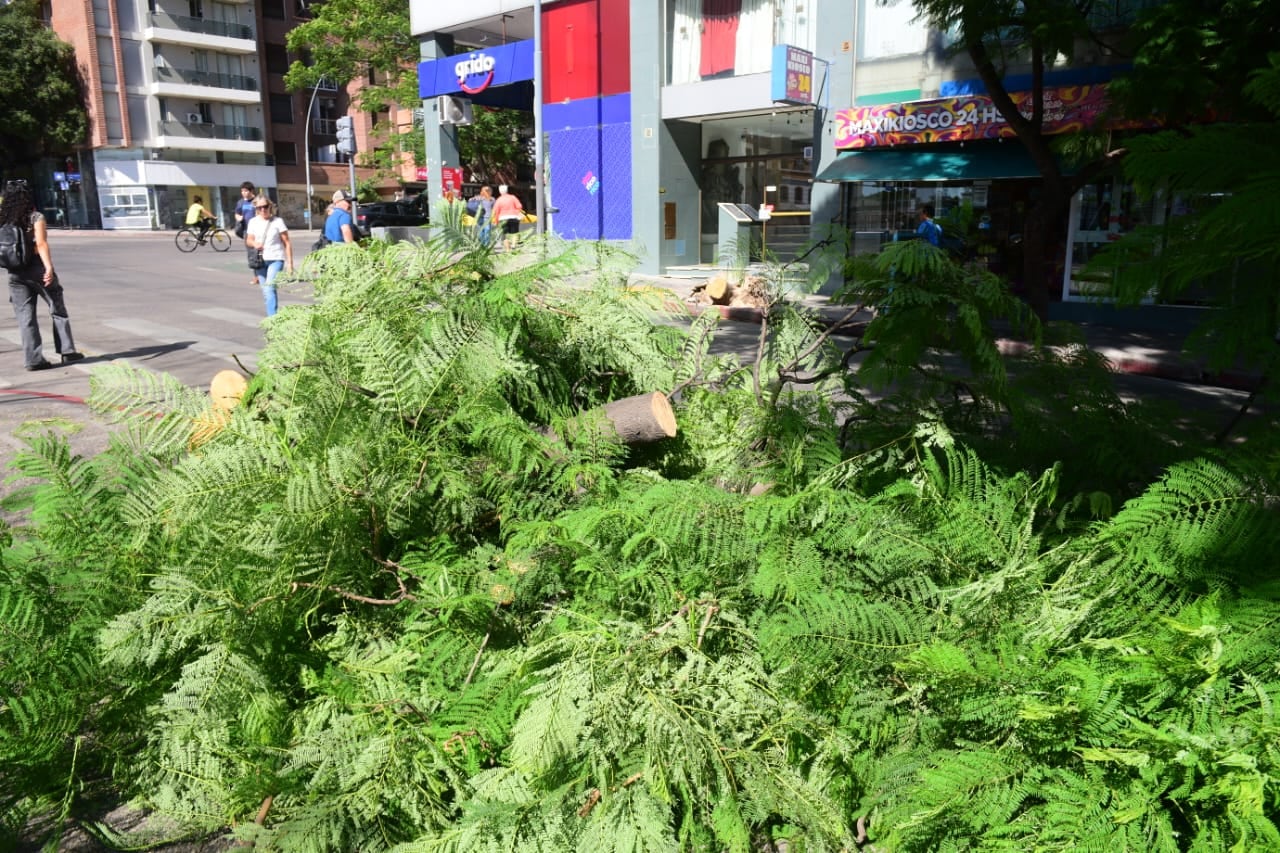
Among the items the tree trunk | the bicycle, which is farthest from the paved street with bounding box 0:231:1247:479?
the bicycle

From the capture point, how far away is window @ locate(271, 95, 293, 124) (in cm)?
5708

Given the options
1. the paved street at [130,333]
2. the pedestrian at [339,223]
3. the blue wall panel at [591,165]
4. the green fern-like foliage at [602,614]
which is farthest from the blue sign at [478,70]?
the green fern-like foliage at [602,614]

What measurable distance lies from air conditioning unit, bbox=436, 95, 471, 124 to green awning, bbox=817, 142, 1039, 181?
12365mm

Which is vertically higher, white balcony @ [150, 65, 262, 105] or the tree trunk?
white balcony @ [150, 65, 262, 105]

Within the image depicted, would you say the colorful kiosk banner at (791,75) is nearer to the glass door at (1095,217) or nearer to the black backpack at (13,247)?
the glass door at (1095,217)

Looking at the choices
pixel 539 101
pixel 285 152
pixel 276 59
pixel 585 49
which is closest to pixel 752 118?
pixel 585 49

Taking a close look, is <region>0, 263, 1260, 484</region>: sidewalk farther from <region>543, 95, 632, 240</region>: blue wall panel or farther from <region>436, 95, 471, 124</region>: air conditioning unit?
<region>436, 95, 471, 124</region>: air conditioning unit

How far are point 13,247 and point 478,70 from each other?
17106mm

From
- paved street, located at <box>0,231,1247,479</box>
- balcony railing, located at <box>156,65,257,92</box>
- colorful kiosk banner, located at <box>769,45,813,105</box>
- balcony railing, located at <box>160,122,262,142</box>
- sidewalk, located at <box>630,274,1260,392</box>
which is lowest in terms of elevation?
sidewalk, located at <box>630,274,1260,392</box>

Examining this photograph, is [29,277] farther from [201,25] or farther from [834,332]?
[201,25]

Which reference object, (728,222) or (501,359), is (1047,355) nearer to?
(501,359)

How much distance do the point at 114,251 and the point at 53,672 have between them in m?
31.9

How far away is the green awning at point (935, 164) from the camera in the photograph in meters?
14.3

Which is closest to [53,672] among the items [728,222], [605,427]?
[605,427]
